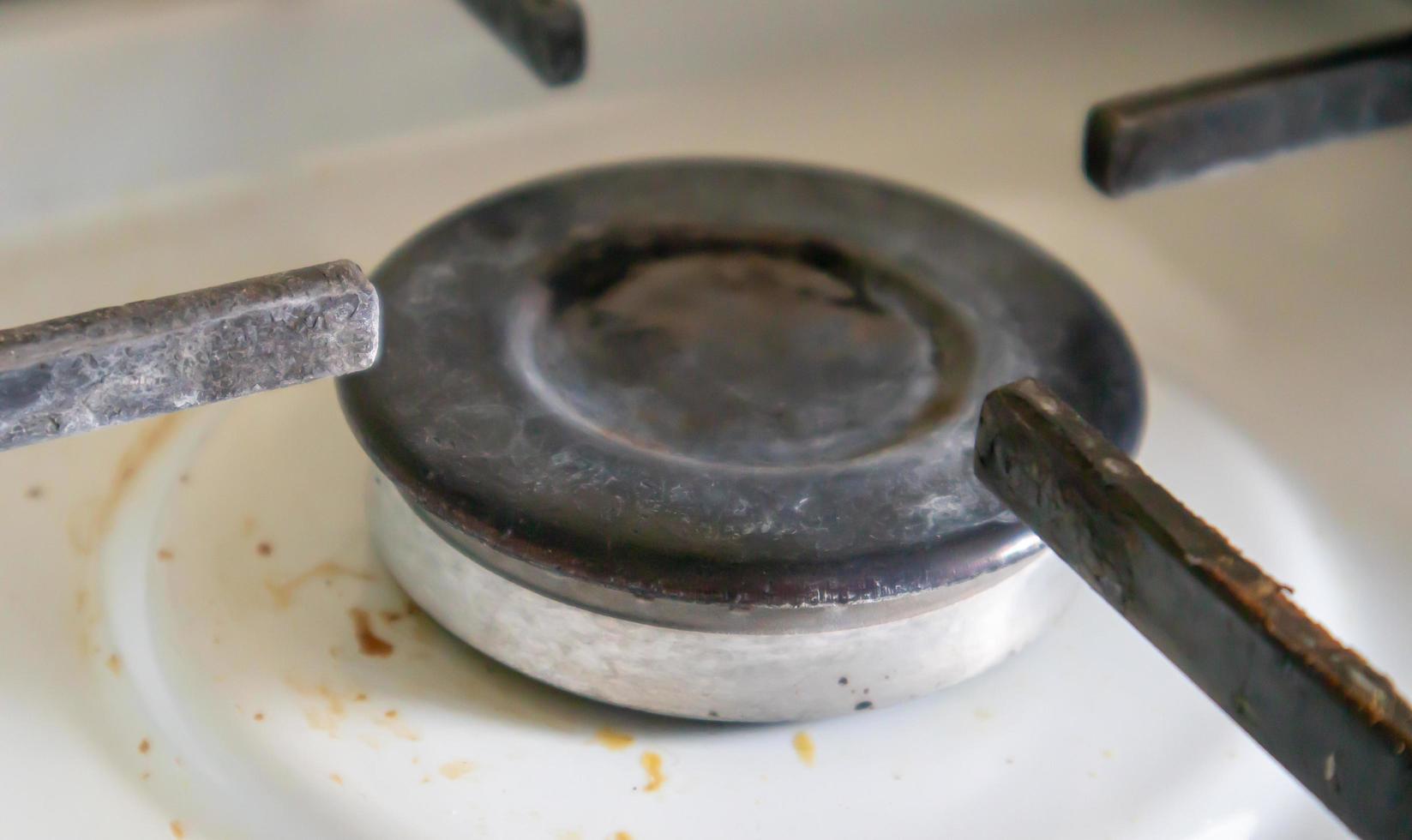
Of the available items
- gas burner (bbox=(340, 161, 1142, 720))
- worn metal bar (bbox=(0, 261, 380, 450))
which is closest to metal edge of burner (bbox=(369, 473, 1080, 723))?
gas burner (bbox=(340, 161, 1142, 720))

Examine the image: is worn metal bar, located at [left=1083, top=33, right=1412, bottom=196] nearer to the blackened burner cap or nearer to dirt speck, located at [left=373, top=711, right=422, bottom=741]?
the blackened burner cap

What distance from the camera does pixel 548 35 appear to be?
0.54 meters

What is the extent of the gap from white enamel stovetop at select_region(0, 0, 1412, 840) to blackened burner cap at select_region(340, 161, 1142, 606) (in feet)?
0.26

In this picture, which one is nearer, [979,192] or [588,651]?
[588,651]

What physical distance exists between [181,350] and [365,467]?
Answer: 26cm

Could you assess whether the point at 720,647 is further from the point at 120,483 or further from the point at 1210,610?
the point at 120,483

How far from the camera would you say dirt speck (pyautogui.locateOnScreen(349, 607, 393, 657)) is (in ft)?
1.72

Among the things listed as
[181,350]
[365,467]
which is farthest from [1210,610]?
[365,467]

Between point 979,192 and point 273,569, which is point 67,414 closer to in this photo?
point 273,569

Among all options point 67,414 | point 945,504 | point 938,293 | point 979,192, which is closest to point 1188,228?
point 979,192

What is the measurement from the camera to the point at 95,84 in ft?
2.28

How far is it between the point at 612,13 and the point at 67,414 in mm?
527

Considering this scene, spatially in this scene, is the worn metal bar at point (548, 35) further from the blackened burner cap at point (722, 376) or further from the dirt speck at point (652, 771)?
the dirt speck at point (652, 771)

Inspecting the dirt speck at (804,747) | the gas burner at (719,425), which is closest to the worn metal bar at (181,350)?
the gas burner at (719,425)
